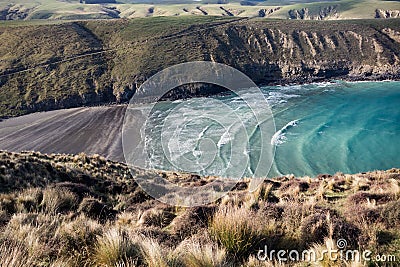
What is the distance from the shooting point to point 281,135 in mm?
40406

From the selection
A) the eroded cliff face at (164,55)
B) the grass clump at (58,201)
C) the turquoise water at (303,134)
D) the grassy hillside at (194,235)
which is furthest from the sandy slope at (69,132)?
the grassy hillside at (194,235)

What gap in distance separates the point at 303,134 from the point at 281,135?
2.97m

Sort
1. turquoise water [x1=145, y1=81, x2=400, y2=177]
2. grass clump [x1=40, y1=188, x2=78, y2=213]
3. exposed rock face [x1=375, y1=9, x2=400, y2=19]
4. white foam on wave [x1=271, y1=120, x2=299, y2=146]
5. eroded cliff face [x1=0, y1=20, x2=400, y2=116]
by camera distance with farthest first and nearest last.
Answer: exposed rock face [x1=375, y1=9, x2=400, y2=19] < eroded cliff face [x1=0, y1=20, x2=400, y2=116] < white foam on wave [x1=271, y1=120, x2=299, y2=146] < turquoise water [x1=145, y1=81, x2=400, y2=177] < grass clump [x1=40, y1=188, x2=78, y2=213]

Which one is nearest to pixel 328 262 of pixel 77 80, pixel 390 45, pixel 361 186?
pixel 361 186

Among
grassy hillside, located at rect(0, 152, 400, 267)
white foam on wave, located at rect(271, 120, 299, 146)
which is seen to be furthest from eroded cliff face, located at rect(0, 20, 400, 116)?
grassy hillside, located at rect(0, 152, 400, 267)

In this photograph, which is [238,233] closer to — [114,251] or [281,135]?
[114,251]

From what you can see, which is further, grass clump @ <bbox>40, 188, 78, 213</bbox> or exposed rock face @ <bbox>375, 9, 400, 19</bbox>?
exposed rock face @ <bbox>375, 9, 400, 19</bbox>

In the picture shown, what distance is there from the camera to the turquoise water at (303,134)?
32.1 m

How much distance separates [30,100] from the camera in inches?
2328

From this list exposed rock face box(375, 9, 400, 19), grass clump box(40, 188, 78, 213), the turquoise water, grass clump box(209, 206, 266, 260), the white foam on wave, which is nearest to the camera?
grass clump box(209, 206, 266, 260)

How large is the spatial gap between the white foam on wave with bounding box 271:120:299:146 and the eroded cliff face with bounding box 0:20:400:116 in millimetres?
25831

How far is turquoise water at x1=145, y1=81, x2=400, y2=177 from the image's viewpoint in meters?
32.1

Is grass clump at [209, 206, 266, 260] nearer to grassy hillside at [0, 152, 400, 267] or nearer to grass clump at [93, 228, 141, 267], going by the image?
grassy hillside at [0, 152, 400, 267]

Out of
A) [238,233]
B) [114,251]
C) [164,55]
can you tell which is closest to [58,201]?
[114,251]
